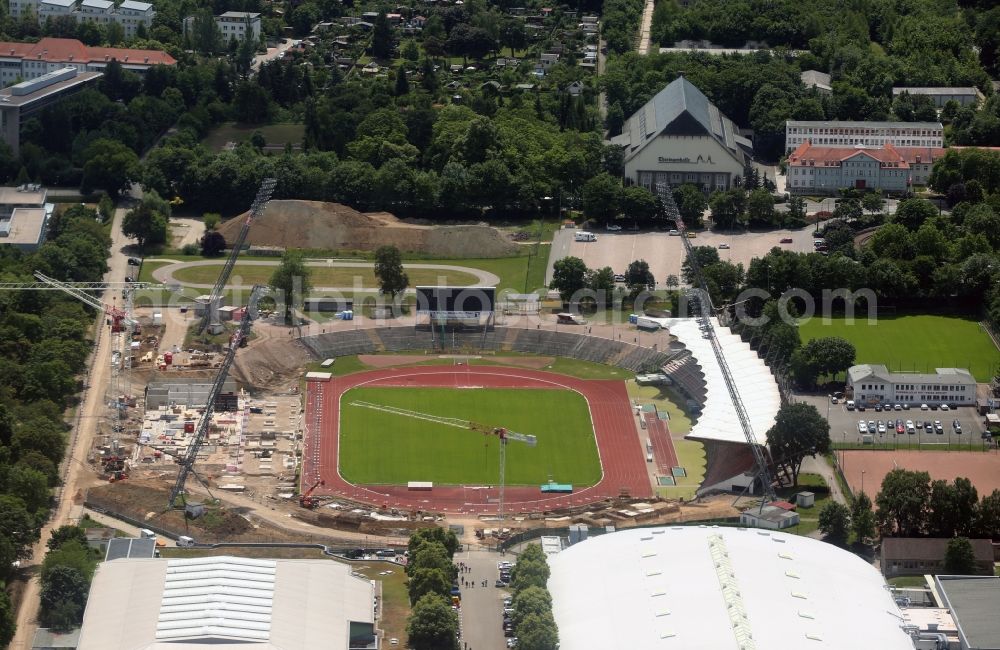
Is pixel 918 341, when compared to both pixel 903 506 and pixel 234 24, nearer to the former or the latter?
pixel 903 506

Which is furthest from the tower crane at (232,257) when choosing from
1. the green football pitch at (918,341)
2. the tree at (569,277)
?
the green football pitch at (918,341)

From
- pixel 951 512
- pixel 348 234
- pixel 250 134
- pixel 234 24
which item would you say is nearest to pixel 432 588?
pixel 951 512

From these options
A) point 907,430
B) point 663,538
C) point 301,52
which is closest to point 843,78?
point 301,52

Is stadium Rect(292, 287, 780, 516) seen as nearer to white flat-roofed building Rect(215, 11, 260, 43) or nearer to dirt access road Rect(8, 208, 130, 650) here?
dirt access road Rect(8, 208, 130, 650)

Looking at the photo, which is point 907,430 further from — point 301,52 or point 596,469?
point 301,52

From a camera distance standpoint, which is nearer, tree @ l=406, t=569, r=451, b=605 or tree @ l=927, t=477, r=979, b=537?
tree @ l=406, t=569, r=451, b=605

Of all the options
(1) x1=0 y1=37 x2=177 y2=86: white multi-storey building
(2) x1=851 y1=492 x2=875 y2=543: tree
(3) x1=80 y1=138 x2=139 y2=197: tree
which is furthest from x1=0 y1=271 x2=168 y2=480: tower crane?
(1) x1=0 y1=37 x2=177 y2=86: white multi-storey building
